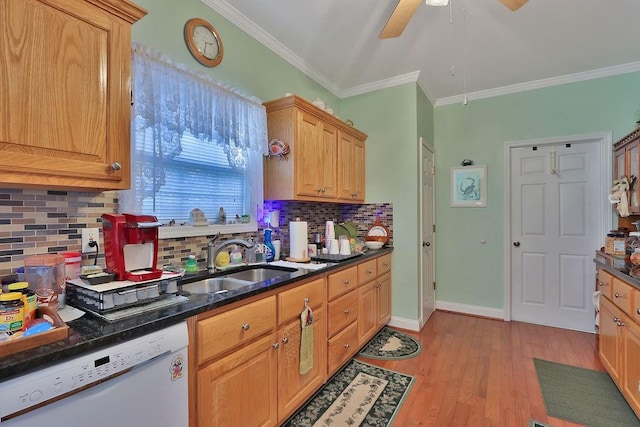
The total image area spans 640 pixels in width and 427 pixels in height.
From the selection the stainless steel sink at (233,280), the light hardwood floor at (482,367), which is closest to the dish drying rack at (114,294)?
the stainless steel sink at (233,280)

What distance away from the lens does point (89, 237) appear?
1.49 meters

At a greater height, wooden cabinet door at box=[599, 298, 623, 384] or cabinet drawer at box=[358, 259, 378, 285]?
cabinet drawer at box=[358, 259, 378, 285]

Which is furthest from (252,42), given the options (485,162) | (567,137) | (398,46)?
(567,137)

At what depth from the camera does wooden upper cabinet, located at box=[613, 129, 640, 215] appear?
2.54 m

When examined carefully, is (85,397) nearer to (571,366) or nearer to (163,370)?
(163,370)

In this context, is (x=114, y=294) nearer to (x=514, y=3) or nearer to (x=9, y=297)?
(x=9, y=297)

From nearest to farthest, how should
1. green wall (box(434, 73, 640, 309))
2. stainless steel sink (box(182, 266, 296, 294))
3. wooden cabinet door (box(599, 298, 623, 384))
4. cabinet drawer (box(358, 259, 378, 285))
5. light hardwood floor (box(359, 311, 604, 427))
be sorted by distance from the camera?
stainless steel sink (box(182, 266, 296, 294)) < light hardwood floor (box(359, 311, 604, 427)) < wooden cabinet door (box(599, 298, 623, 384)) < cabinet drawer (box(358, 259, 378, 285)) < green wall (box(434, 73, 640, 309))

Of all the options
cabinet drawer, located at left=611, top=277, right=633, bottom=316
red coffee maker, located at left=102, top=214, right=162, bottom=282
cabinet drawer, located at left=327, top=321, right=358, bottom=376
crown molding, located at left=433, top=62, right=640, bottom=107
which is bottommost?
cabinet drawer, located at left=327, top=321, right=358, bottom=376

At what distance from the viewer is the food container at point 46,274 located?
121 centimetres

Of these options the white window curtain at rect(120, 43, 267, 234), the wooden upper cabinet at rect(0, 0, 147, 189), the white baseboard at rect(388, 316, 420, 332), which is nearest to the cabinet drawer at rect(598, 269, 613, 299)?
the white baseboard at rect(388, 316, 420, 332)

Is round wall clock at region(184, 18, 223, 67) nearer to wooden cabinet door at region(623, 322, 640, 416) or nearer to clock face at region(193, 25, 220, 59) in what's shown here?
clock face at region(193, 25, 220, 59)

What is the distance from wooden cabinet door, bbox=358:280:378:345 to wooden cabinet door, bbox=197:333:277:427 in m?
1.18

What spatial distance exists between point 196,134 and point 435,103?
323 cm

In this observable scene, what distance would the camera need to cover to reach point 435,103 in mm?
4020
